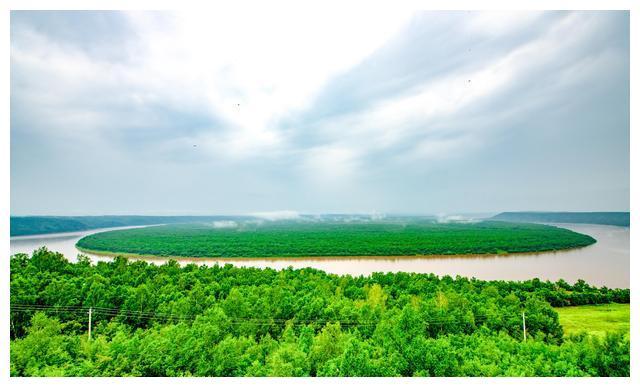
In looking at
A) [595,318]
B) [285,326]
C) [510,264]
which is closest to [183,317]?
[285,326]

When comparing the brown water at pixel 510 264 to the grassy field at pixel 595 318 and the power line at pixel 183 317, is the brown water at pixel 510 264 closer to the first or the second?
the grassy field at pixel 595 318

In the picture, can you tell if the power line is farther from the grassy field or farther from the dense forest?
the grassy field

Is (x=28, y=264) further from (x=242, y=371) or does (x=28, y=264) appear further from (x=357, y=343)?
(x=357, y=343)

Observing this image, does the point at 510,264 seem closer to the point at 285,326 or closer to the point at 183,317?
the point at 285,326

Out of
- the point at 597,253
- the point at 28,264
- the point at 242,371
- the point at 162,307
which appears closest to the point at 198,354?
the point at 242,371

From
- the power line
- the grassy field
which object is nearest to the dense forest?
the power line

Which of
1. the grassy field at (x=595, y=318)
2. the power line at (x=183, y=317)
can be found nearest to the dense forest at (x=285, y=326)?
the power line at (x=183, y=317)
